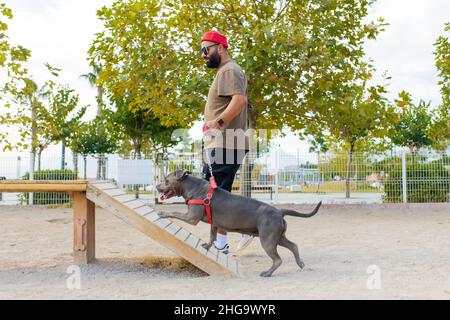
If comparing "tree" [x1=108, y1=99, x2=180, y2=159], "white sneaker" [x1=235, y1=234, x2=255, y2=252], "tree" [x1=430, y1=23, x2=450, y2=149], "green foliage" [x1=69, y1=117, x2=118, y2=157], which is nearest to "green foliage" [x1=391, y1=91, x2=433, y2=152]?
"tree" [x1=430, y1=23, x2=450, y2=149]

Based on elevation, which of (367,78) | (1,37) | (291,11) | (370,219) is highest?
(291,11)

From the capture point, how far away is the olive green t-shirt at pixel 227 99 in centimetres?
446

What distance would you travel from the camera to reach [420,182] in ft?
45.4

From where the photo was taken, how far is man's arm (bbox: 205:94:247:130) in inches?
171

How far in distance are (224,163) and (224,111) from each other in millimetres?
567

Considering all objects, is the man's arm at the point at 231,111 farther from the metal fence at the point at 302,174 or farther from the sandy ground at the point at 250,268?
the metal fence at the point at 302,174

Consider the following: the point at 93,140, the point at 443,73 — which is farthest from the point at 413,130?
the point at 93,140

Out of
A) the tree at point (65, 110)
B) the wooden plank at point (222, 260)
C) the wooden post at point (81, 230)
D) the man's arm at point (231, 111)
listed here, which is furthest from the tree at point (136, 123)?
the wooden plank at point (222, 260)

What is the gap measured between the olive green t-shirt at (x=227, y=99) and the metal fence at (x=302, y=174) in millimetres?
8771

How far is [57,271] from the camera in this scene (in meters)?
4.61

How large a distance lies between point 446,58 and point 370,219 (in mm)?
7202
